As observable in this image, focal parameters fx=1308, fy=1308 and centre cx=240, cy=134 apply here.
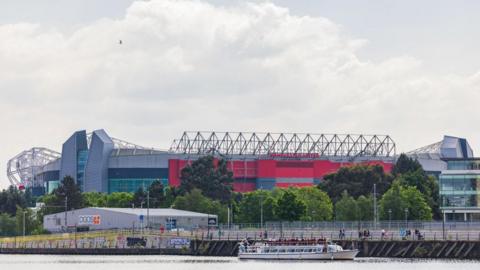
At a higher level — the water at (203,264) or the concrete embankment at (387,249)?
the concrete embankment at (387,249)

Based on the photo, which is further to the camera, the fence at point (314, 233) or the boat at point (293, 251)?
the fence at point (314, 233)

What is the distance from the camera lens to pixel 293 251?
15812 cm

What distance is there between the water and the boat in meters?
2.06

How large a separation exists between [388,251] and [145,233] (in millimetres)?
48249

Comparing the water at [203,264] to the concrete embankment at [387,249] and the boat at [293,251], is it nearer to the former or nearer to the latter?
the boat at [293,251]

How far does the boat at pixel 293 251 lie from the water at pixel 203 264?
6.77 feet

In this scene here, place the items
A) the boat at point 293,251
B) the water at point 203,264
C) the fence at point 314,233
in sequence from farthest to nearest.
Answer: the fence at point 314,233 < the boat at point 293,251 < the water at point 203,264

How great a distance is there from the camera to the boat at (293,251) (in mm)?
153625

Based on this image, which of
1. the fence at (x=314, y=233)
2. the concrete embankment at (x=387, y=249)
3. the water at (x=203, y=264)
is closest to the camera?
the water at (x=203, y=264)

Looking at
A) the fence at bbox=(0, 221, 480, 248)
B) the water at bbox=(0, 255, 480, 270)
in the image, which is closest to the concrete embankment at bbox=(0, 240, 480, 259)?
the fence at bbox=(0, 221, 480, 248)

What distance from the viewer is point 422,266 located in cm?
13212

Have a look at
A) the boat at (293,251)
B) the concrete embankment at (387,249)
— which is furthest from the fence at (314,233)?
the boat at (293,251)

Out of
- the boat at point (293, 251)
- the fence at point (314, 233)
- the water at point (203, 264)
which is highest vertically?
the fence at point (314, 233)

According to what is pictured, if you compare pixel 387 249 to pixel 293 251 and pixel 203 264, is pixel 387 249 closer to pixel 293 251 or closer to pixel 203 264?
pixel 293 251
